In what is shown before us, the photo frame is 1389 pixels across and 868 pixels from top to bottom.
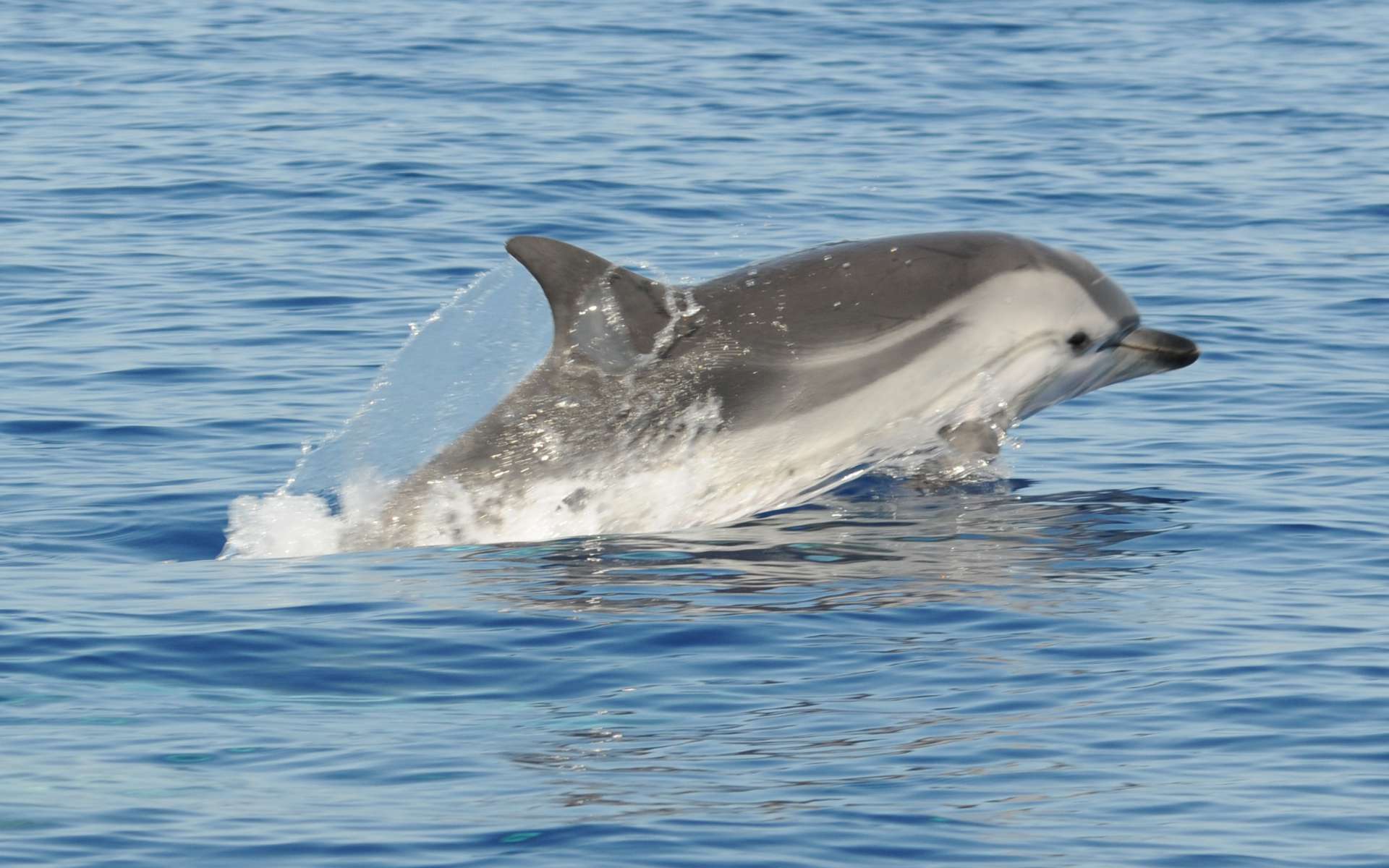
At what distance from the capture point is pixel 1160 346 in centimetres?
1321

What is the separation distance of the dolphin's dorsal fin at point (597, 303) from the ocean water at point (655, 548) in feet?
2.02

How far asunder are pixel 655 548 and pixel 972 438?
7.09ft

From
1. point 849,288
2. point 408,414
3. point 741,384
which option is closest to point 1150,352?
point 849,288

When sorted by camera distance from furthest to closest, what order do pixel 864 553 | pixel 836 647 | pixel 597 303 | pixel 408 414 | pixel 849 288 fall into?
pixel 408 414 → pixel 849 288 → pixel 597 303 → pixel 864 553 → pixel 836 647

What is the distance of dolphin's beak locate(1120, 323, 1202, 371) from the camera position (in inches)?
518

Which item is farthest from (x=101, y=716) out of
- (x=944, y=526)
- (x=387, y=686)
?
(x=944, y=526)

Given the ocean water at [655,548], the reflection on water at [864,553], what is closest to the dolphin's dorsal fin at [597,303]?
the ocean water at [655,548]

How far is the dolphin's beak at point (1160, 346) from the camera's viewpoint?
1316 cm

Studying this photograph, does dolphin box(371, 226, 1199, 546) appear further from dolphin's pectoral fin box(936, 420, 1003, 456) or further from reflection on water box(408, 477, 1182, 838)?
reflection on water box(408, 477, 1182, 838)

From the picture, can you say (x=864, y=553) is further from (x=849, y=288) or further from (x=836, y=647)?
(x=836, y=647)

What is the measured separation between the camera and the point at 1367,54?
1303 inches

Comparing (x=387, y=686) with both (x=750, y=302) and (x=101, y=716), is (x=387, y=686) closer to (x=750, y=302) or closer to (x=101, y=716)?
(x=101, y=716)

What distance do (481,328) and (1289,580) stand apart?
14.7ft

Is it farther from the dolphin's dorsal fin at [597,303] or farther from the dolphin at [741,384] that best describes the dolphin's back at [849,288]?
the dolphin's dorsal fin at [597,303]
